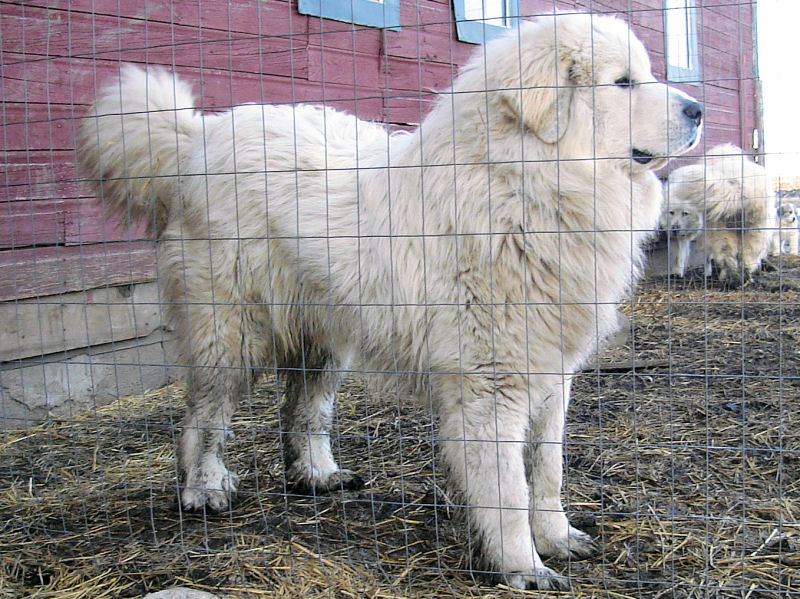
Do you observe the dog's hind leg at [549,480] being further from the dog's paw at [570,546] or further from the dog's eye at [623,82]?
the dog's eye at [623,82]

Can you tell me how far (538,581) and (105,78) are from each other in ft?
13.0

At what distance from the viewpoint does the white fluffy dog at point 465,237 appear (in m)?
2.67

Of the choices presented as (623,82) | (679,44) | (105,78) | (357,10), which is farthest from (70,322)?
(679,44)

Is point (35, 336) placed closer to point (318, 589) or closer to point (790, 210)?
point (318, 589)

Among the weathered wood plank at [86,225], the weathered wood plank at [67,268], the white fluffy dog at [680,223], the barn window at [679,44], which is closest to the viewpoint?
the weathered wood plank at [67,268]

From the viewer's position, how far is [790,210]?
379 inches

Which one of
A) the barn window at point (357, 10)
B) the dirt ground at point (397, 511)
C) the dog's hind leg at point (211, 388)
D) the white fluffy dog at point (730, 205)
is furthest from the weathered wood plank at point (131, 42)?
the white fluffy dog at point (730, 205)

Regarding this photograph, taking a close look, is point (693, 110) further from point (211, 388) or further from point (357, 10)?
Result: point (357, 10)

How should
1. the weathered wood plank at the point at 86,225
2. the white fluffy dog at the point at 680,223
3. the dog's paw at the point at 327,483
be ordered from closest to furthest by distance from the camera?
1. the dog's paw at the point at 327,483
2. the weathered wood plank at the point at 86,225
3. the white fluffy dog at the point at 680,223

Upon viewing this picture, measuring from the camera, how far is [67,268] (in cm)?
464

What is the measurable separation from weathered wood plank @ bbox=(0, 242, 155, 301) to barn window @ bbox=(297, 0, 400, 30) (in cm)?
214

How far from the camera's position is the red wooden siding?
427 centimetres

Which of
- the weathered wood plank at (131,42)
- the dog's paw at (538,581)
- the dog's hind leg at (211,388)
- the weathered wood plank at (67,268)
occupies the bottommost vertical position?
the dog's paw at (538,581)

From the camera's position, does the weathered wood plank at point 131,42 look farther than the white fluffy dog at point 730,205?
No
